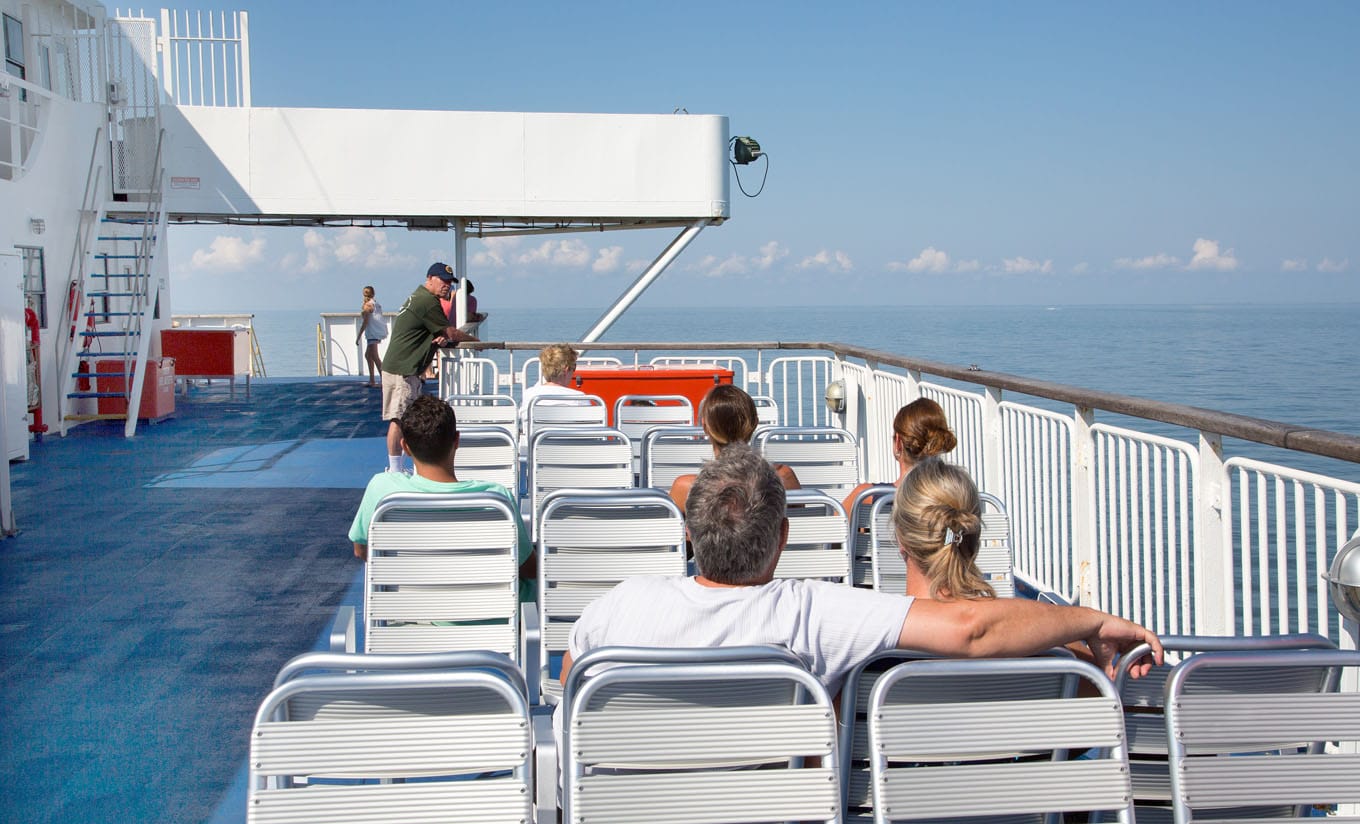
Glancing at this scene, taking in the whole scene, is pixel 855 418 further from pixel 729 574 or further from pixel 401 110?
pixel 401 110

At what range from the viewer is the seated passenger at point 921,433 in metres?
4.12

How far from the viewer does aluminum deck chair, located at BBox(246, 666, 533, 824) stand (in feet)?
6.09

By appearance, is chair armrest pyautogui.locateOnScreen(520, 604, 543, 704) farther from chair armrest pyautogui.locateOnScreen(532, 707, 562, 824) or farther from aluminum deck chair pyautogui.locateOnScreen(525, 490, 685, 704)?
chair armrest pyautogui.locateOnScreen(532, 707, 562, 824)

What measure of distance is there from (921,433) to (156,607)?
379 cm

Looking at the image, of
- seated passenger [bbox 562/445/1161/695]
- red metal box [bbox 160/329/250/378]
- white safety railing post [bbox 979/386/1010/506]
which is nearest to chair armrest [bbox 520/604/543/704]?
seated passenger [bbox 562/445/1161/695]

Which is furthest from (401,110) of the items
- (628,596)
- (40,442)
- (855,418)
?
(628,596)

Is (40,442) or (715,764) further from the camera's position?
(40,442)

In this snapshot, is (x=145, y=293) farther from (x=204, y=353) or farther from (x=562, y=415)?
(x=562, y=415)

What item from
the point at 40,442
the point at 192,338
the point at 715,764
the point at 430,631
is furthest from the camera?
the point at 192,338

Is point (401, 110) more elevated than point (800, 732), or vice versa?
point (401, 110)

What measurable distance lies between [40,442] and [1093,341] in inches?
2094

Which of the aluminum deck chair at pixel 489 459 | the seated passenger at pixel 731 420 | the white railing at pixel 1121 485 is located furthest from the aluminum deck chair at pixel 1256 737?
the aluminum deck chair at pixel 489 459

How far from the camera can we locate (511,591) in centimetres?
343

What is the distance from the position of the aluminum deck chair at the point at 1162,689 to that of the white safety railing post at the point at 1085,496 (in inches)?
103
